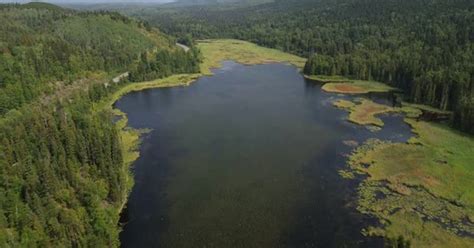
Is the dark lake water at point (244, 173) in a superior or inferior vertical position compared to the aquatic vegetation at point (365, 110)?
inferior

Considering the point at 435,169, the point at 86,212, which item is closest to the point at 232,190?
the point at 86,212

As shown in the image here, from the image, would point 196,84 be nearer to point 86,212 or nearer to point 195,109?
point 195,109

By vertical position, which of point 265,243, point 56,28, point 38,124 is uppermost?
point 56,28

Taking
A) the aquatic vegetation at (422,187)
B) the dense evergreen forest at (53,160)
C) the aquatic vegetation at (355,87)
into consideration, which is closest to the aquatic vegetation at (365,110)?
the aquatic vegetation at (422,187)

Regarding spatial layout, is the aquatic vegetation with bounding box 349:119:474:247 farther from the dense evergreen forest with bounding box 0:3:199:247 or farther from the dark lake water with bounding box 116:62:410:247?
the dense evergreen forest with bounding box 0:3:199:247

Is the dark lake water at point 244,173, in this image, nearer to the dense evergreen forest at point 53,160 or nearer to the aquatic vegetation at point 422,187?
the aquatic vegetation at point 422,187

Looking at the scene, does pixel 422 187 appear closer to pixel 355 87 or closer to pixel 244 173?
pixel 244 173

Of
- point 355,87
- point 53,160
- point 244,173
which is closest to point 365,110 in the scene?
point 355,87
